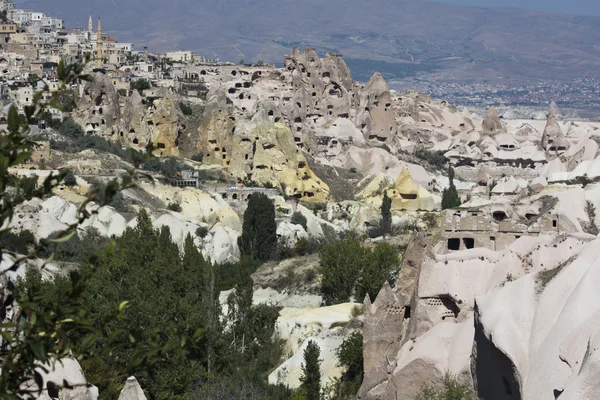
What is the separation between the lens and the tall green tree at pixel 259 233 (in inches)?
1951

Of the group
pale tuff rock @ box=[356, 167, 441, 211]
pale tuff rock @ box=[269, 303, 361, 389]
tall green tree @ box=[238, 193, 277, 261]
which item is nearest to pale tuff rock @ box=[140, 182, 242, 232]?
tall green tree @ box=[238, 193, 277, 261]

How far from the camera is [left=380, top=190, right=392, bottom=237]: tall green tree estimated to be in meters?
54.2

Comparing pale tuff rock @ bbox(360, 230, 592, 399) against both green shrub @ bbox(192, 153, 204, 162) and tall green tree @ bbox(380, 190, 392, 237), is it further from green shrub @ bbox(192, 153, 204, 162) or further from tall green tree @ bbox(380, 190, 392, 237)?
green shrub @ bbox(192, 153, 204, 162)

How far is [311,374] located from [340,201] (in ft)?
123

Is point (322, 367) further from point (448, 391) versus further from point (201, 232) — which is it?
point (201, 232)

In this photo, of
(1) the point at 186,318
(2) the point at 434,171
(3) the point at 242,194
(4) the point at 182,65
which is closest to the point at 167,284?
(1) the point at 186,318

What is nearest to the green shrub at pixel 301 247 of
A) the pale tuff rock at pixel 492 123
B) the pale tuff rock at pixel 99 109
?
the pale tuff rock at pixel 99 109

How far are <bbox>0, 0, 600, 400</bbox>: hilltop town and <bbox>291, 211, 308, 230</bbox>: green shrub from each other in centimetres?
14

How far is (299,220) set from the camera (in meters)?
55.9

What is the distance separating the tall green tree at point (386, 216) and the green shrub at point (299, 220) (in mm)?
3120

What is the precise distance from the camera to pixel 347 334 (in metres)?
31.2

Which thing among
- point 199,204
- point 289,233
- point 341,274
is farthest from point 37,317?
point 199,204

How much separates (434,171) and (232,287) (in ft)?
134

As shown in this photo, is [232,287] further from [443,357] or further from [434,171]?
[434,171]
